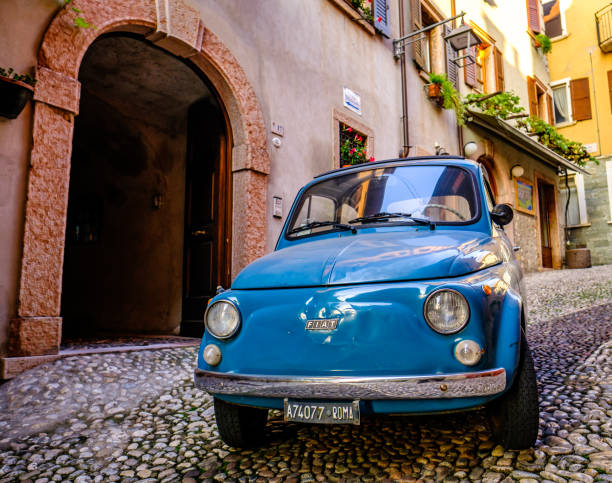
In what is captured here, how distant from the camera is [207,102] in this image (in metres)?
6.95

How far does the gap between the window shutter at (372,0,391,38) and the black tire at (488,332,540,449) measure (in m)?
8.26

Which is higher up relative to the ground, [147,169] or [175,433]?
[147,169]

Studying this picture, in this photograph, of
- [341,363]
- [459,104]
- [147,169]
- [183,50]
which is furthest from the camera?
[459,104]

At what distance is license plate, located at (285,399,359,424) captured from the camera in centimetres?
195

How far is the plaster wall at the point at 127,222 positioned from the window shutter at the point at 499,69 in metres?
10.3

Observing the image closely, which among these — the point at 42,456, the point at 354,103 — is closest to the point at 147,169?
the point at 354,103

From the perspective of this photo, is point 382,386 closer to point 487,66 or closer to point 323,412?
point 323,412

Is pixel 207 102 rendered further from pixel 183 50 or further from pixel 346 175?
pixel 346 175

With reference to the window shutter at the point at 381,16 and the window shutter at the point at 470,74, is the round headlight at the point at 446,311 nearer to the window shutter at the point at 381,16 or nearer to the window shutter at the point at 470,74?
the window shutter at the point at 381,16

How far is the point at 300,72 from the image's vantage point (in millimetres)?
7141

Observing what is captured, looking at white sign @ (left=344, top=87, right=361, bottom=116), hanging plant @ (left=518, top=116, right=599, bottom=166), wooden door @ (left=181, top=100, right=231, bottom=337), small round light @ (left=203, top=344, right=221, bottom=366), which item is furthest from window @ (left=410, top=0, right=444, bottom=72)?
small round light @ (left=203, top=344, right=221, bottom=366)

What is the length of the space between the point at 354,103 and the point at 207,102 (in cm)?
261

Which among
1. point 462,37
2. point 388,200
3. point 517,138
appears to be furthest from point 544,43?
point 388,200

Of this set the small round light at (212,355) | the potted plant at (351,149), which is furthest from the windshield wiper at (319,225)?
the potted plant at (351,149)
